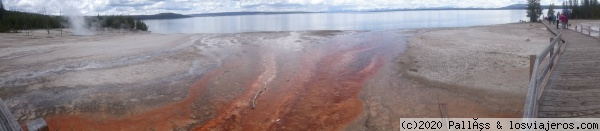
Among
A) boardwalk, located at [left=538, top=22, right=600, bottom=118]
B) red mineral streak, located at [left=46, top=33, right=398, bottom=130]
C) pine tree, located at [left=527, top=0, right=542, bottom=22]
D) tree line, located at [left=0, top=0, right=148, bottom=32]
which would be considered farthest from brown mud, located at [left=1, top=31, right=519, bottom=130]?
pine tree, located at [left=527, top=0, right=542, bottom=22]

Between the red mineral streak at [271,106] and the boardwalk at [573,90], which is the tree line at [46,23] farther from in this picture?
the boardwalk at [573,90]

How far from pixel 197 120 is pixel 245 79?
14.4 feet

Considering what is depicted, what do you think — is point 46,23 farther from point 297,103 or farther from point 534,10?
point 534,10

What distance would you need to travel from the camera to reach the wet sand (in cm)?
907

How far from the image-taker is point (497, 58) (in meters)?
15.6

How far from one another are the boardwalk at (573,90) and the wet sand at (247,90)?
1.30 meters

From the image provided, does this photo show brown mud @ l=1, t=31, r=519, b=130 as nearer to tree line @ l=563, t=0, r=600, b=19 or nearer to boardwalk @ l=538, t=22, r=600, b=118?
boardwalk @ l=538, t=22, r=600, b=118

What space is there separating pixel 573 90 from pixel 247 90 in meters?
7.91

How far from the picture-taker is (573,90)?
6.66 meters

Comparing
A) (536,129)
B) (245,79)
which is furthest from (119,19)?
(536,129)

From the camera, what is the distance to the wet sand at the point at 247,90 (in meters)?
9.07

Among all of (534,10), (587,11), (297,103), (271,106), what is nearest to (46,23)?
(271,106)

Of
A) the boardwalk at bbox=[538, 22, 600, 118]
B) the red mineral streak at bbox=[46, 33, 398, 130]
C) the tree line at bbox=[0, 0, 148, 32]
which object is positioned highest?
the tree line at bbox=[0, 0, 148, 32]

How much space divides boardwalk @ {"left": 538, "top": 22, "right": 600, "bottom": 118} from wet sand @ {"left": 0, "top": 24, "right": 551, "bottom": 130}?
4.28ft
